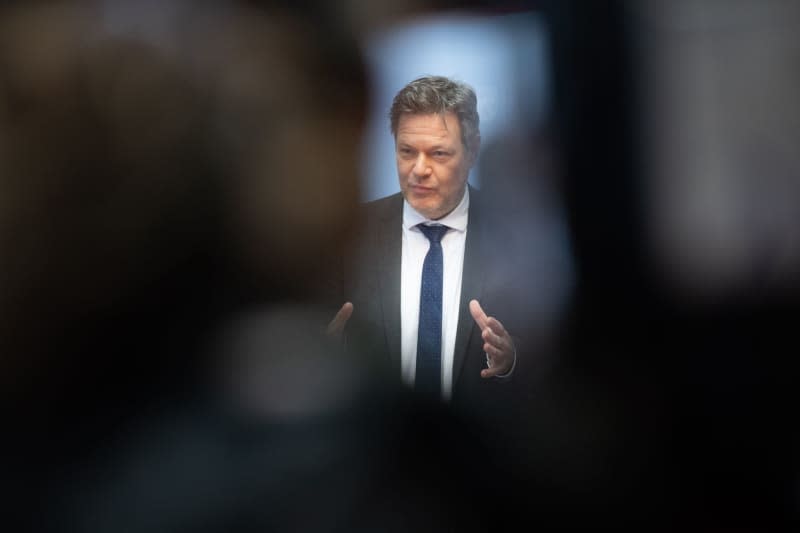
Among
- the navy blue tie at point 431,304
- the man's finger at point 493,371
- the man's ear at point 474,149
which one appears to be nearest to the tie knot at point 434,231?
the navy blue tie at point 431,304

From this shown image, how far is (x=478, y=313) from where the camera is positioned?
0.98 meters

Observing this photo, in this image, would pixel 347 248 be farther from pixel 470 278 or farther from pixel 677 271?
pixel 677 271

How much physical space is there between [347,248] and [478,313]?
0.24m

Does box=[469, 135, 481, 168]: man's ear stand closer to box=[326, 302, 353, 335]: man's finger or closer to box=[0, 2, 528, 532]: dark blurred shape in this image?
box=[0, 2, 528, 532]: dark blurred shape

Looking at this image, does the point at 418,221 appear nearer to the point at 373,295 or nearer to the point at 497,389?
the point at 373,295

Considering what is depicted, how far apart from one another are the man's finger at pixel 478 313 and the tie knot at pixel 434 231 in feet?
0.38

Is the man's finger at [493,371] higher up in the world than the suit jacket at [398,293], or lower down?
lower down

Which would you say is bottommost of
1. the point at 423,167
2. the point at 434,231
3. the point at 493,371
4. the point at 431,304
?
the point at 493,371

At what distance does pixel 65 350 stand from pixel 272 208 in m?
0.44

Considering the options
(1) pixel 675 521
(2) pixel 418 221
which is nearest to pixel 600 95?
(2) pixel 418 221

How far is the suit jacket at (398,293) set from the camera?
98 cm

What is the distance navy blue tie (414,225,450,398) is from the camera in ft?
3.23

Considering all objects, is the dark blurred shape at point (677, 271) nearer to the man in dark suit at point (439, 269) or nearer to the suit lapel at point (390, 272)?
the man in dark suit at point (439, 269)

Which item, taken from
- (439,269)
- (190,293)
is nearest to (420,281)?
(439,269)
